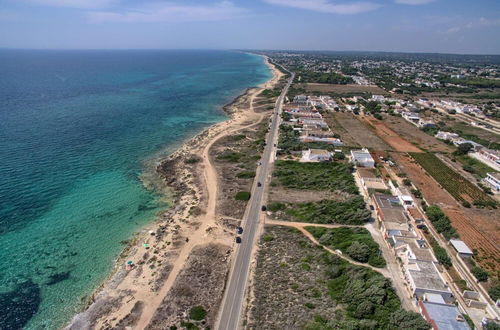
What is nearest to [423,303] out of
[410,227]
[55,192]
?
[410,227]

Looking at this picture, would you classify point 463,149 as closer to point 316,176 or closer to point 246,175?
point 316,176

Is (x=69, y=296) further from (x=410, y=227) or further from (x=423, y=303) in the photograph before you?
(x=410, y=227)

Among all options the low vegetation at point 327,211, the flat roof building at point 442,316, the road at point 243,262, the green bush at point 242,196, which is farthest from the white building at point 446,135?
the flat roof building at point 442,316

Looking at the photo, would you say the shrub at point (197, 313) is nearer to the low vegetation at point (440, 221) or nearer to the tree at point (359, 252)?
the tree at point (359, 252)

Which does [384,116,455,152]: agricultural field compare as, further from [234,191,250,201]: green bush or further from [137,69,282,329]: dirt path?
[137,69,282,329]: dirt path

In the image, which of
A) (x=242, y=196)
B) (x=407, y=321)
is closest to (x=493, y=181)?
(x=407, y=321)

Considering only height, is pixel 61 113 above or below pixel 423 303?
above

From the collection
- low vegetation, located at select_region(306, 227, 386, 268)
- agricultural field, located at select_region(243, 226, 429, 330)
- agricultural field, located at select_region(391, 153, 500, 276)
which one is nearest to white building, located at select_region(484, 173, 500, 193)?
agricultural field, located at select_region(391, 153, 500, 276)
